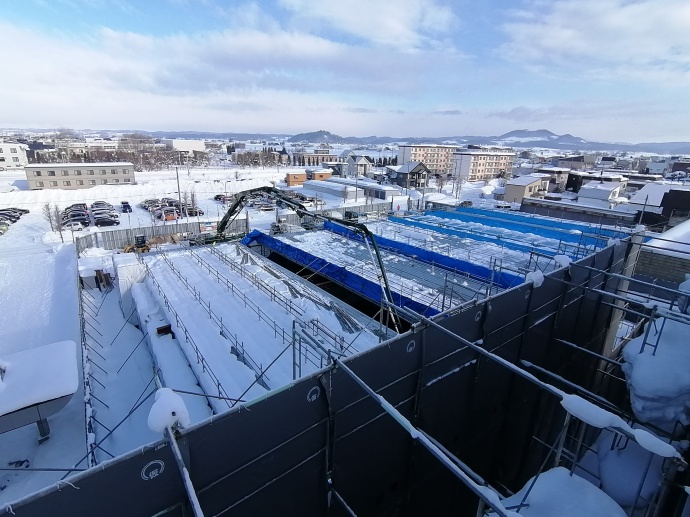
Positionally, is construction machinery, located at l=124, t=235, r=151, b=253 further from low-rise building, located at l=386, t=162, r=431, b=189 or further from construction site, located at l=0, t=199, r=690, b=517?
low-rise building, located at l=386, t=162, r=431, b=189

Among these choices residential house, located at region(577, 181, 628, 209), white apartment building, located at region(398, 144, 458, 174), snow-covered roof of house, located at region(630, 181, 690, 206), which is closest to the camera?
snow-covered roof of house, located at region(630, 181, 690, 206)

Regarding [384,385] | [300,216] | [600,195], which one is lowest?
[600,195]

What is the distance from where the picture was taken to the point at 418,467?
17.3 ft

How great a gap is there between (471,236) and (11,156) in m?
99.4

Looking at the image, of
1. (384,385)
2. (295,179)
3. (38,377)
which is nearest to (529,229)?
(384,385)

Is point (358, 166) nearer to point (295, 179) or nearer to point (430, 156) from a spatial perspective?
point (295, 179)

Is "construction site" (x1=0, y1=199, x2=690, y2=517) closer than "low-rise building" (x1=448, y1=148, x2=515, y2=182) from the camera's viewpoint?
Yes

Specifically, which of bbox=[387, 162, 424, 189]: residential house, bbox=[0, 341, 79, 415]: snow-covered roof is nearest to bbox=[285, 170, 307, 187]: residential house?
bbox=[387, 162, 424, 189]: residential house

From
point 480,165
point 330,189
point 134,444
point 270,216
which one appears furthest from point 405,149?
point 134,444

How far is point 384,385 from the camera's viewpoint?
4484mm

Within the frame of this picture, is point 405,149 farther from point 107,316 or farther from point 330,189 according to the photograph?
point 107,316

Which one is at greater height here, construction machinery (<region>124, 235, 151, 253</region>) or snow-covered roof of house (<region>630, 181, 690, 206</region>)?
snow-covered roof of house (<region>630, 181, 690, 206</region>)

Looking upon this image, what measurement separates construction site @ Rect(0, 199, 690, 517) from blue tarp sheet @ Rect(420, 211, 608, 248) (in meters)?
0.17

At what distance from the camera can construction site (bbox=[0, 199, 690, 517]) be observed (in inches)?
126
